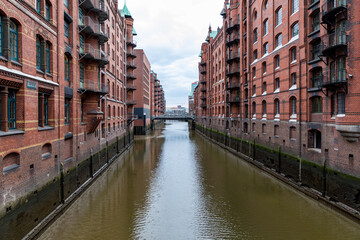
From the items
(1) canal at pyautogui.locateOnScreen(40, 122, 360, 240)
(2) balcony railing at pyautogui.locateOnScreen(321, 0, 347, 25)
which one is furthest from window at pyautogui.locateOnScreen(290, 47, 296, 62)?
(1) canal at pyautogui.locateOnScreen(40, 122, 360, 240)

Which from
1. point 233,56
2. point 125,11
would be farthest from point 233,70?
point 125,11

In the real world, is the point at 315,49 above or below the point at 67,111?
above

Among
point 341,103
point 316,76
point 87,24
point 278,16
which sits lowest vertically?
point 341,103

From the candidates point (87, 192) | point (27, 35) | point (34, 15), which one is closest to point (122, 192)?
point (87, 192)

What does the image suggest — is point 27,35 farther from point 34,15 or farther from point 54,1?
point 54,1

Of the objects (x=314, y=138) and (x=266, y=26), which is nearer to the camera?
(x=314, y=138)

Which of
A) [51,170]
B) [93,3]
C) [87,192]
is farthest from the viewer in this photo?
[93,3]

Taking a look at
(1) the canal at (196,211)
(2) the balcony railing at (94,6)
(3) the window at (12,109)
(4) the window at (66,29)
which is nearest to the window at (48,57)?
(4) the window at (66,29)

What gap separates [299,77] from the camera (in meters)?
17.7

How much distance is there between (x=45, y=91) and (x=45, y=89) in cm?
19

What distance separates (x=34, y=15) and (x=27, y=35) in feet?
4.08

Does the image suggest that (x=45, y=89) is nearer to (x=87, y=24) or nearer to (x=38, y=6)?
(x=38, y=6)

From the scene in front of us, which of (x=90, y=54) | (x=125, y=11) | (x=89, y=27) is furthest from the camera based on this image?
(x=125, y=11)

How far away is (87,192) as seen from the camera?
13703 mm
